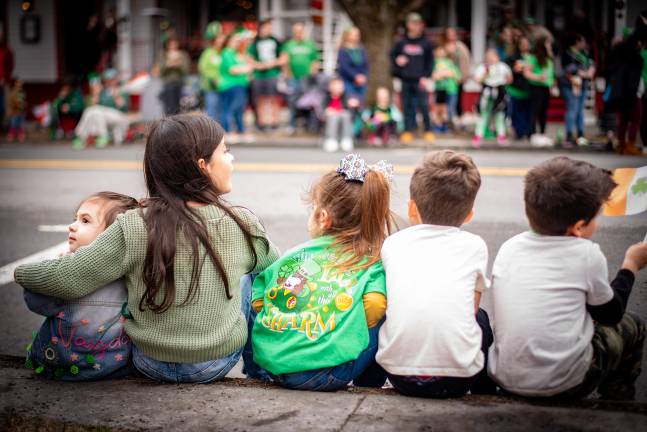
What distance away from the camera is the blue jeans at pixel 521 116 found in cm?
1529

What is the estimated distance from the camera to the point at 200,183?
362 centimetres

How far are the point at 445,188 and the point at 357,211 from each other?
17.4 inches

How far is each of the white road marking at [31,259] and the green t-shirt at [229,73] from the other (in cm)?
925

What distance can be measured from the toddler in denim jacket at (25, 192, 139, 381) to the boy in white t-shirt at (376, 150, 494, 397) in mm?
1102

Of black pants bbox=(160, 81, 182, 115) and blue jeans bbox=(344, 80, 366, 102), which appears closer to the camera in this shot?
blue jeans bbox=(344, 80, 366, 102)

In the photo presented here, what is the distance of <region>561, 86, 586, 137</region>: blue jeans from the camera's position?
1503 centimetres

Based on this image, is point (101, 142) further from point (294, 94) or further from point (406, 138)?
point (406, 138)

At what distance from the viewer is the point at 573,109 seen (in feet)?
49.5

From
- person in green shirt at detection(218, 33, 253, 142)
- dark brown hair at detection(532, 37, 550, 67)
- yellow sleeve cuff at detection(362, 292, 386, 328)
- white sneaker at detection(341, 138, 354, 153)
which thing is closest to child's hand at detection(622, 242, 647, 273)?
yellow sleeve cuff at detection(362, 292, 386, 328)

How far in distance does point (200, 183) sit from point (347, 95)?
12053 mm

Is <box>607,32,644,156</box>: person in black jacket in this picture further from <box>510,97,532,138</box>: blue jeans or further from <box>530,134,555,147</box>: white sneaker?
<box>510,97,532,138</box>: blue jeans

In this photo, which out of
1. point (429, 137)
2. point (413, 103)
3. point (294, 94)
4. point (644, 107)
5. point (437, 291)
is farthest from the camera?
point (294, 94)

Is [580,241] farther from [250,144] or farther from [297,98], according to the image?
[297,98]

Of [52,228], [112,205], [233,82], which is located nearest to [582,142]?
[233,82]
